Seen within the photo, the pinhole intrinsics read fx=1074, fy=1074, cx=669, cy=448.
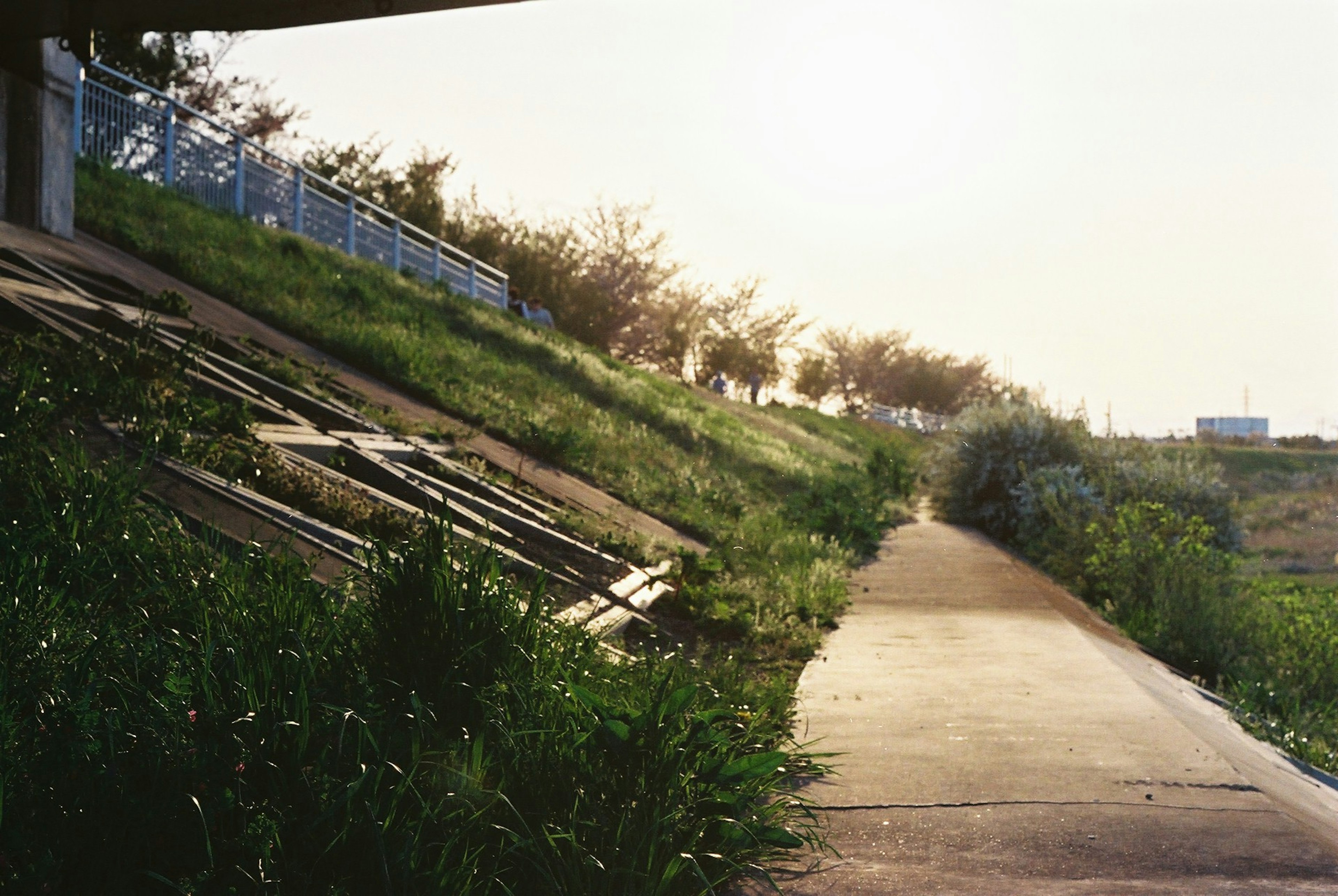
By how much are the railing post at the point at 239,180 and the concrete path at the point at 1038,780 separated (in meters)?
15.7

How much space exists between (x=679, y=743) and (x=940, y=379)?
69354 millimetres

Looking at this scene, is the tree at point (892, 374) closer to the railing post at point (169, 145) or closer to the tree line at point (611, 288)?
the tree line at point (611, 288)

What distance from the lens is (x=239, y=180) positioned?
1903cm

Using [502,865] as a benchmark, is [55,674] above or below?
above

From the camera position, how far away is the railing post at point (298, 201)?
68.1ft

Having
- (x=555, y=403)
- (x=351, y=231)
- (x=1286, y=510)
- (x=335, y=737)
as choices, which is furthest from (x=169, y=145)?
(x=1286, y=510)

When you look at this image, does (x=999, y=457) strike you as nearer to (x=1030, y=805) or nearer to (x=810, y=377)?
(x=1030, y=805)

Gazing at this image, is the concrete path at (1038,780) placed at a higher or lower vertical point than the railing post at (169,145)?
lower

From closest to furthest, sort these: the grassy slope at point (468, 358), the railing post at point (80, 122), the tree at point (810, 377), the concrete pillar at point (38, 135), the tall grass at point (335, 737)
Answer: the tall grass at point (335, 737), the concrete pillar at point (38, 135), the grassy slope at point (468, 358), the railing post at point (80, 122), the tree at point (810, 377)

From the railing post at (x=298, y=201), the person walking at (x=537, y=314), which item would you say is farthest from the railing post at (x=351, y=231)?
the person walking at (x=537, y=314)

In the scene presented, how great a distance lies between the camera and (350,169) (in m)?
37.9

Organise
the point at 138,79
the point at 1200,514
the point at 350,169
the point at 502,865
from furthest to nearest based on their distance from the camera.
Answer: the point at 350,169 → the point at 138,79 → the point at 1200,514 → the point at 502,865

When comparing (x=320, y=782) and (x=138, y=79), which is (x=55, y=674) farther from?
(x=138, y=79)

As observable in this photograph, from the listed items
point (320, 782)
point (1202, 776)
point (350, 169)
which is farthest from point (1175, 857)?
point (350, 169)
